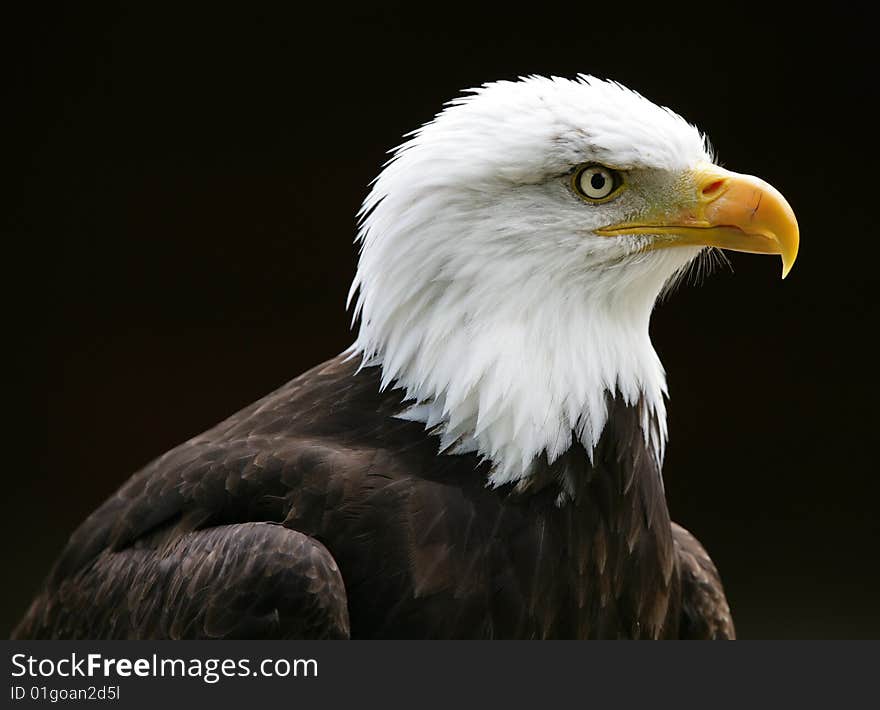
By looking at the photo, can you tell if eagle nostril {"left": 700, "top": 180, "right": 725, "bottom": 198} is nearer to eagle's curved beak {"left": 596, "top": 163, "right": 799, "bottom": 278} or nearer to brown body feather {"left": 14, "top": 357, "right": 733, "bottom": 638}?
eagle's curved beak {"left": 596, "top": 163, "right": 799, "bottom": 278}

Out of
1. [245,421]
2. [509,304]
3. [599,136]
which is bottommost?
[245,421]

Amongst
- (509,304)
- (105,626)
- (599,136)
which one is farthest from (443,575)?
(599,136)

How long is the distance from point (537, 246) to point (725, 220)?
0.44 meters

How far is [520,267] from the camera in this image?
2.77m

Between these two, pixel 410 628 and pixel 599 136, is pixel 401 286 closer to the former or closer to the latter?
pixel 599 136

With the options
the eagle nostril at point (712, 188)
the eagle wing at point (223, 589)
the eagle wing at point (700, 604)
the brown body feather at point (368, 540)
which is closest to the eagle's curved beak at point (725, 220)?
the eagle nostril at point (712, 188)

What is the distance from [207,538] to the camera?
9.11 feet

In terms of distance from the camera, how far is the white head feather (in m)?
2.78

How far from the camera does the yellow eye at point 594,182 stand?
2.81 meters

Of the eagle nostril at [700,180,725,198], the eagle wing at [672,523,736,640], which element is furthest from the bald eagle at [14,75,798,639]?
the eagle wing at [672,523,736,640]

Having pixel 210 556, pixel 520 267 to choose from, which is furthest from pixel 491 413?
pixel 210 556

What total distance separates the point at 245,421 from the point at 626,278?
98 centimetres

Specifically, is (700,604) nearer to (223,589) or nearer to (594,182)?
(594,182)

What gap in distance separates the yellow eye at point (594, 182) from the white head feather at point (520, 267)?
0.02 metres
